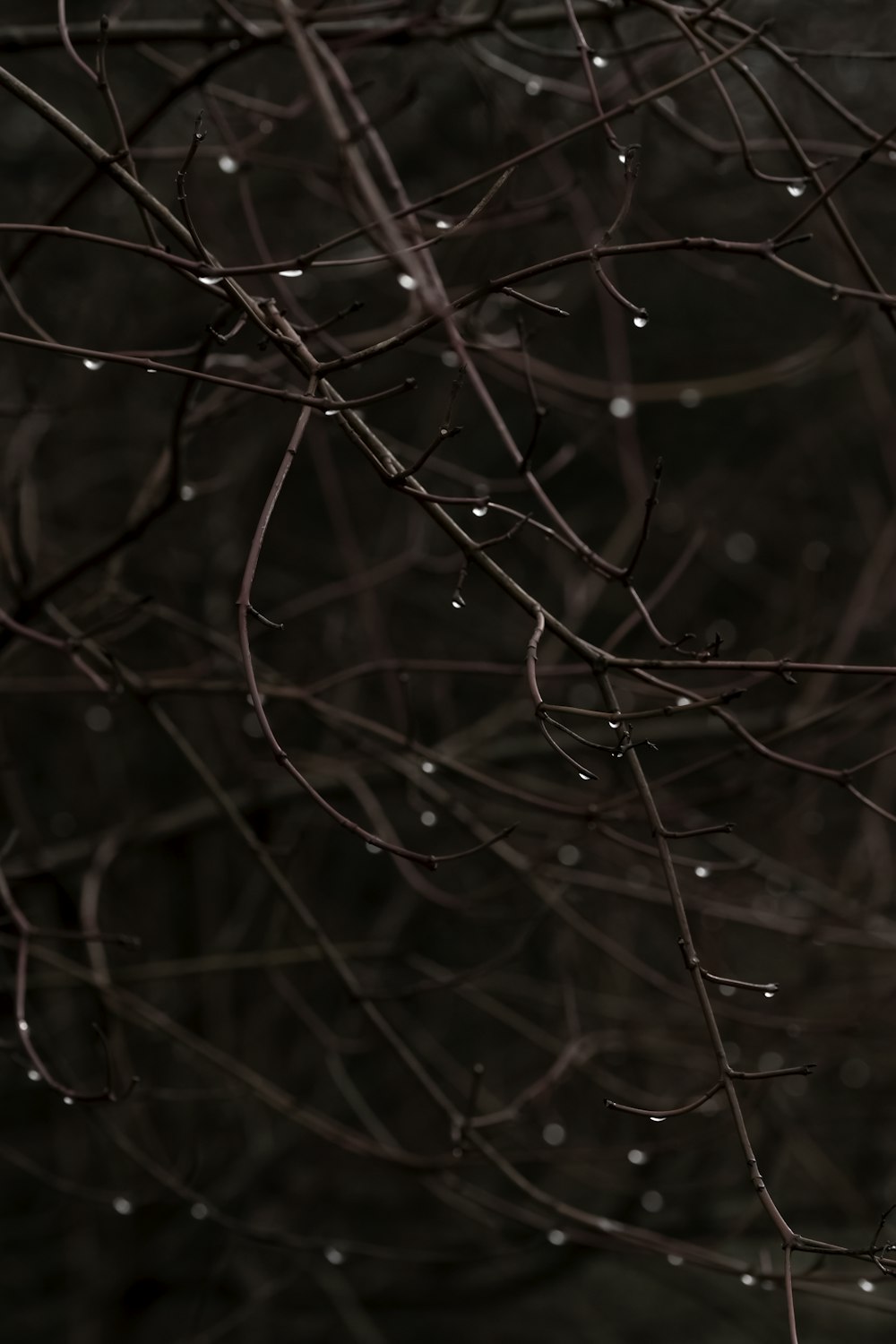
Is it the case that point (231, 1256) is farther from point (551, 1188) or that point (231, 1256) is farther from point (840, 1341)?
point (840, 1341)

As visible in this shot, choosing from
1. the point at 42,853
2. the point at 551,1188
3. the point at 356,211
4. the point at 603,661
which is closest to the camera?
the point at 603,661

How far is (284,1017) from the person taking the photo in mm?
4234

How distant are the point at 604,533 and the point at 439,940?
5.07ft

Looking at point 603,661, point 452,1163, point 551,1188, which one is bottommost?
point 551,1188

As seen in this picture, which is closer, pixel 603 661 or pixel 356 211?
pixel 603 661

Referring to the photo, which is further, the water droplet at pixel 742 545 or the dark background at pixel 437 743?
the water droplet at pixel 742 545

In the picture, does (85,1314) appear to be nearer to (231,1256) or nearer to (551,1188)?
(231,1256)

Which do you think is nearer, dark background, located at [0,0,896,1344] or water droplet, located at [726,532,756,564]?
dark background, located at [0,0,896,1344]

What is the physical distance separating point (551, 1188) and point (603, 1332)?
1.80ft

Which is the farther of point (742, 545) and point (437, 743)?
point (742, 545)

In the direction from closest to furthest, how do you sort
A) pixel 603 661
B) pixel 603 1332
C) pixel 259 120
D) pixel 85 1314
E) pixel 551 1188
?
pixel 603 661
pixel 259 120
pixel 85 1314
pixel 603 1332
pixel 551 1188

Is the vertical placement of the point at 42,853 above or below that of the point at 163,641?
above

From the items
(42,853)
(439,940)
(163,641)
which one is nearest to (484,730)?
(42,853)

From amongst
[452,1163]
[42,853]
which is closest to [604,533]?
[42,853]
